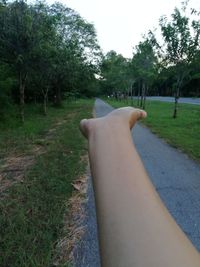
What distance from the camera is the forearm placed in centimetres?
60

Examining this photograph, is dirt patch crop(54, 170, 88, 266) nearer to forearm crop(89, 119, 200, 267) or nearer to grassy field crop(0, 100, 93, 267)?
grassy field crop(0, 100, 93, 267)

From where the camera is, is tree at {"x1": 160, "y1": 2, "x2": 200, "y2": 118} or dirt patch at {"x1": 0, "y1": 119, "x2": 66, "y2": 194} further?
tree at {"x1": 160, "y1": 2, "x2": 200, "y2": 118}

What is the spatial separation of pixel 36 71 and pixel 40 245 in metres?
10.9

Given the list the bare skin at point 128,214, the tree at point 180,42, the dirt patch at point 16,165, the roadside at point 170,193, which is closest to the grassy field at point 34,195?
the dirt patch at point 16,165

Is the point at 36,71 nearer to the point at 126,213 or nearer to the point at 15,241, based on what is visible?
the point at 15,241

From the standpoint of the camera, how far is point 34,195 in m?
3.87

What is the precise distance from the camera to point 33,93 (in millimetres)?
24328

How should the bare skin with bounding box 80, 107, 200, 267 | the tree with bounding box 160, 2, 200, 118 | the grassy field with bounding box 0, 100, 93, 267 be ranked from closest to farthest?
1. the bare skin with bounding box 80, 107, 200, 267
2. the grassy field with bounding box 0, 100, 93, 267
3. the tree with bounding box 160, 2, 200, 118

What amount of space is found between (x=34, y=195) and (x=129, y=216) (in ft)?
11.0

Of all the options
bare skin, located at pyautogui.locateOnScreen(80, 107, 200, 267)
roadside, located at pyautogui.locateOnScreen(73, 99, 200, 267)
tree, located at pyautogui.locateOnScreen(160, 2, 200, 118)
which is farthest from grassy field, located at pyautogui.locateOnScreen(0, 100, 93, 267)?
tree, located at pyautogui.locateOnScreen(160, 2, 200, 118)

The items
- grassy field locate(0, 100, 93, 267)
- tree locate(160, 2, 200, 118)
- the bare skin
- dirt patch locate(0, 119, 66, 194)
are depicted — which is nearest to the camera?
the bare skin

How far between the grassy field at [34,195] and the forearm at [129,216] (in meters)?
1.80

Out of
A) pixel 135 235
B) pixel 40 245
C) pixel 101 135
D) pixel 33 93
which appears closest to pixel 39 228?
pixel 40 245

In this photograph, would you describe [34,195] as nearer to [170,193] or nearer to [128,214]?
[170,193]
